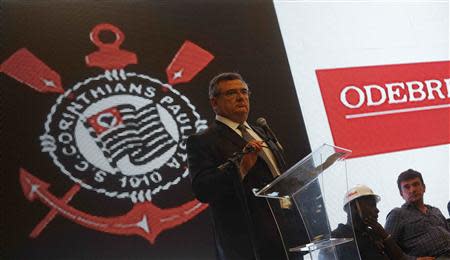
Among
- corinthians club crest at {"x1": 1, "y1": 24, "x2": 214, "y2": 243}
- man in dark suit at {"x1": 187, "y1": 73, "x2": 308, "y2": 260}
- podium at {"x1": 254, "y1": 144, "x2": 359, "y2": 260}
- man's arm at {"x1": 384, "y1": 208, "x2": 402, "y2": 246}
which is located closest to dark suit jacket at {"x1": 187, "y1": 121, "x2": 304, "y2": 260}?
man in dark suit at {"x1": 187, "y1": 73, "x2": 308, "y2": 260}

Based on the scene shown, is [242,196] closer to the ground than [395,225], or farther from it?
farther from it

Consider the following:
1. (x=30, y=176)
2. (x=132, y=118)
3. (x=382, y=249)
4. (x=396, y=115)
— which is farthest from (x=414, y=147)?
A: (x=30, y=176)

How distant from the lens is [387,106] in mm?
3533

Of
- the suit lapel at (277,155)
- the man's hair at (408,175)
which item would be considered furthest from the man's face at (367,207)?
the suit lapel at (277,155)

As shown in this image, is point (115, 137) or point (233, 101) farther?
point (115, 137)

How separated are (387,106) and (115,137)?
1.86m

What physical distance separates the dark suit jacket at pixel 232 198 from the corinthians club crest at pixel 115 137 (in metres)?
1.04

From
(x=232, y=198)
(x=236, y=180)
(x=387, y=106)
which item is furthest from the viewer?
(x=387, y=106)

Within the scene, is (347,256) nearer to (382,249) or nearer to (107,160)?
(382,249)

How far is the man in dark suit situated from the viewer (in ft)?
5.58

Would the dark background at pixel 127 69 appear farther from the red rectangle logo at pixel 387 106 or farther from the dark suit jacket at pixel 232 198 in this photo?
the dark suit jacket at pixel 232 198

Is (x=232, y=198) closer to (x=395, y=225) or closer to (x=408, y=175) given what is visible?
(x=395, y=225)

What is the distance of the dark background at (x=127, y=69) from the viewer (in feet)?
8.77

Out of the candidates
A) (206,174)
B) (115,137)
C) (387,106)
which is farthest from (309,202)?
(387,106)
